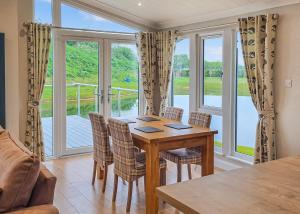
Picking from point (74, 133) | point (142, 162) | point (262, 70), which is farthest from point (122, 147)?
point (74, 133)

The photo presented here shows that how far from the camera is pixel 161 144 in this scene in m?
3.36

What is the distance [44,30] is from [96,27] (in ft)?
3.45

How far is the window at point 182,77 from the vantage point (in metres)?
5.74

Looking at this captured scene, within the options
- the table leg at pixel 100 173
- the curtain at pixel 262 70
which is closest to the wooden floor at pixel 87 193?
the table leg at pixel 100 173

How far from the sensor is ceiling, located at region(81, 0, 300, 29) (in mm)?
4320

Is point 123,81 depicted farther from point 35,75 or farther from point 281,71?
point 281,71

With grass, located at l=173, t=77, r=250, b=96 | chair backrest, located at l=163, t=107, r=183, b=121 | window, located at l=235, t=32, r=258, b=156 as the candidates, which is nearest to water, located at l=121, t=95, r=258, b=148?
window, located at l=235, t=32, r=258, b=156

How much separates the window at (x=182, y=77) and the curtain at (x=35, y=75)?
89.9 inches

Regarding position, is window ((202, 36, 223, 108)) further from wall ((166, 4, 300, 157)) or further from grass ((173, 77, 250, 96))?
wall ((166, 4, 300, 157))

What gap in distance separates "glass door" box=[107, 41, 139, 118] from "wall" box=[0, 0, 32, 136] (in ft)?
5.32

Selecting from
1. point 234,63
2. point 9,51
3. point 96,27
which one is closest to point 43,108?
point 9,51

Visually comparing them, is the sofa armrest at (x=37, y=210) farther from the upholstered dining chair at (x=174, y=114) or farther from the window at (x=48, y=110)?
the window at (x=48, y=110)

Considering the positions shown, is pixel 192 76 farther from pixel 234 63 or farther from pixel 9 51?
pixel 9 51

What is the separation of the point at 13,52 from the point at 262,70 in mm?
3326
